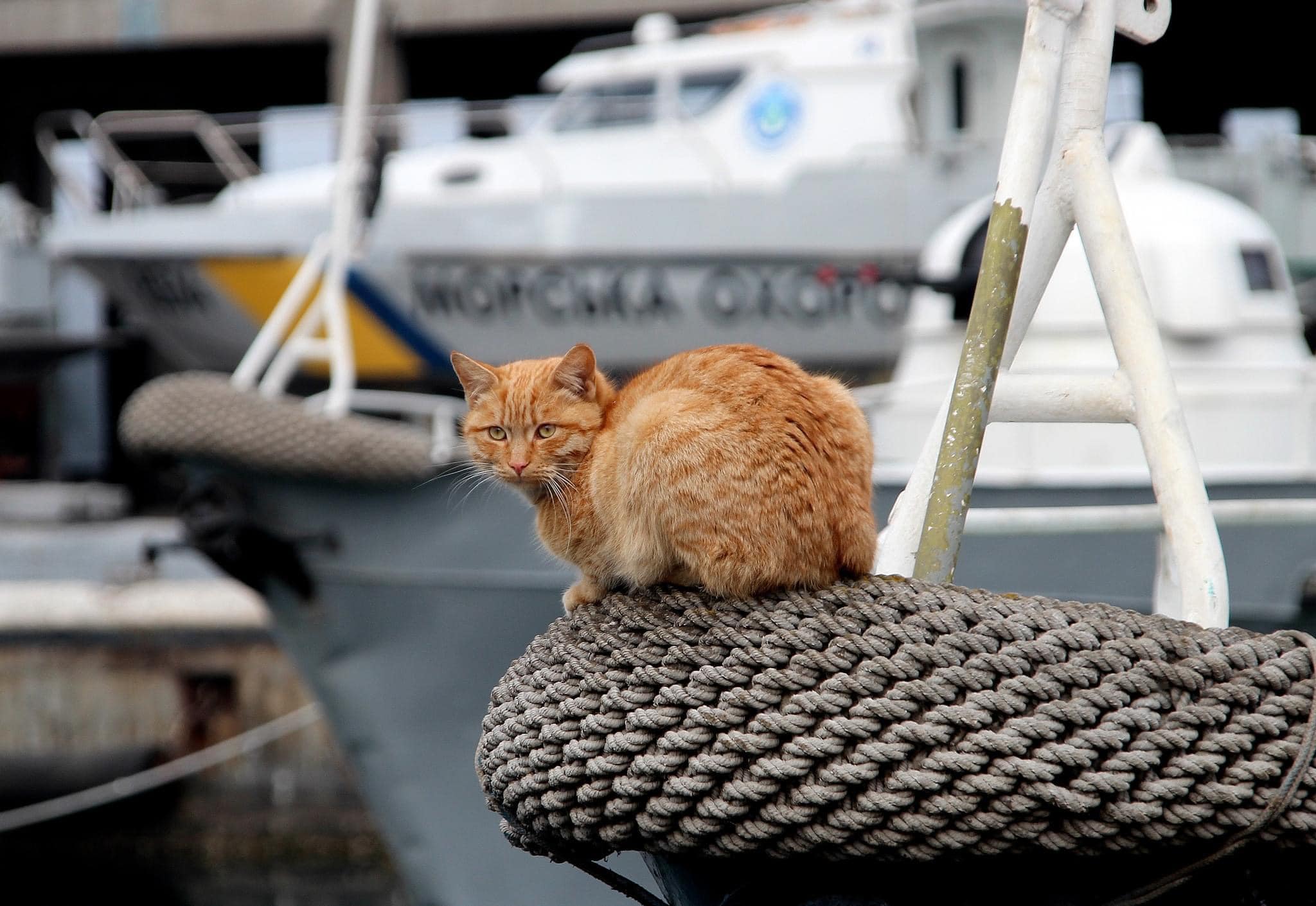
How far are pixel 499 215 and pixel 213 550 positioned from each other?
15.8ft

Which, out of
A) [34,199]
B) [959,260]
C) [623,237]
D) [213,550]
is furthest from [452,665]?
[34,199]

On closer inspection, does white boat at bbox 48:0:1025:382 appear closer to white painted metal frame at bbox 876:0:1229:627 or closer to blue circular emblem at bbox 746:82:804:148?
blue circular emblem at bbox 746:82:804:148

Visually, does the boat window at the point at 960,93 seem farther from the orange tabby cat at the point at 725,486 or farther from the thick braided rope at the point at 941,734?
the thick braided rope at the point at 941,734

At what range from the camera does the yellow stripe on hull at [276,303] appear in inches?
382

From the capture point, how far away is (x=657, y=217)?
8766mm

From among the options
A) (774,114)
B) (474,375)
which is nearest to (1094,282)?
(474,375)

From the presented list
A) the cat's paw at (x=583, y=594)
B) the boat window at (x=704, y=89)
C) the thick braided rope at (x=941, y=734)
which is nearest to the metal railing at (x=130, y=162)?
the boat window at (x=704, y=89)

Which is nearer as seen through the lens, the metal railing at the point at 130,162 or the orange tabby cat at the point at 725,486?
the orange tabby cat at the point at 725,486

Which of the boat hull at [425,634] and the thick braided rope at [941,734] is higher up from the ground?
the thick braided rope at [941,734]

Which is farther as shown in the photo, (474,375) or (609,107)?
(609,107)

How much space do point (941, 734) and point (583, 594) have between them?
2.05 feet

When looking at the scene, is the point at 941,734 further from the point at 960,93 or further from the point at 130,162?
the point at 130,162

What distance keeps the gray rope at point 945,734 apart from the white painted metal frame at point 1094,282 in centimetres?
21

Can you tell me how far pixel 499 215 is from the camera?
355 inches
